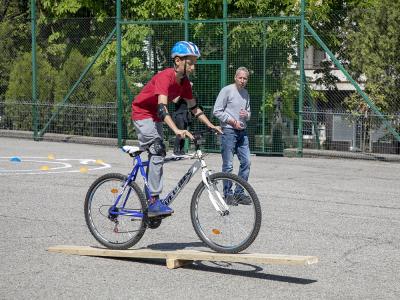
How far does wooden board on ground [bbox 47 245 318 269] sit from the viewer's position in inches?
305

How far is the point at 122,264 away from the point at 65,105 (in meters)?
16.3

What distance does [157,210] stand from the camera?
8.80m

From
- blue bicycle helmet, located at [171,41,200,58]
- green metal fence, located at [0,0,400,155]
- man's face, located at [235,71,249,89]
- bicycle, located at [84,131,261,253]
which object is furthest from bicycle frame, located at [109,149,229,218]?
green metal fence, located at [0,0,400,155]

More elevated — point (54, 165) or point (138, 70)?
point (138, 70)

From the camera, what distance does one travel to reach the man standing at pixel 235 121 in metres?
13.0

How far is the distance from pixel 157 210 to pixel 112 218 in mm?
554

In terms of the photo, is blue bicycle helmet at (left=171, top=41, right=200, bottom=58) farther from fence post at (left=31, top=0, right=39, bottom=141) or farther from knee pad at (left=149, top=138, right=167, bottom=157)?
fence post at (left=31, top=0, right=39, bottom=141)

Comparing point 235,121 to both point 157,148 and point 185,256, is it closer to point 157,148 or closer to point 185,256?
point 157,148

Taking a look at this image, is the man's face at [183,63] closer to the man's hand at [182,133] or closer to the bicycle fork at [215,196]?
the man's hand at [182,133]

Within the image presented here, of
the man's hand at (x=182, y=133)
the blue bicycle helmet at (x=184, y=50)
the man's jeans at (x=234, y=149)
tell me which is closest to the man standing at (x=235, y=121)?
the man's jeans at (x=234, y=149)

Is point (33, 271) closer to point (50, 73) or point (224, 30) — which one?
point (224, 30)

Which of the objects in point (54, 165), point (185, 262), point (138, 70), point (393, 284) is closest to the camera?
point (393, 284)

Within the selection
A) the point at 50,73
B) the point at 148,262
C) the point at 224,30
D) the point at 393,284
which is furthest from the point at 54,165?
the point at 393,284

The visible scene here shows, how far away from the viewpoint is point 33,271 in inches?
323
